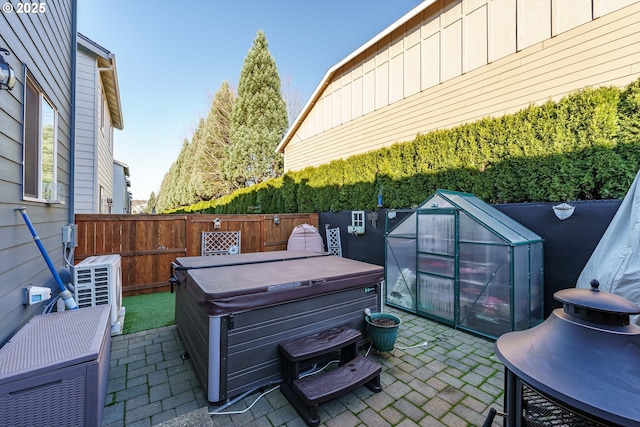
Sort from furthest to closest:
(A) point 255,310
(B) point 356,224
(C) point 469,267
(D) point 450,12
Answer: (B) point 356,224, (D) point 450,12, (C) point 469,267, (A) point 255,310

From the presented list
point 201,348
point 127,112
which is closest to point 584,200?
point 201,348

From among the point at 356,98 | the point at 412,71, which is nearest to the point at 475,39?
the point at 412,71

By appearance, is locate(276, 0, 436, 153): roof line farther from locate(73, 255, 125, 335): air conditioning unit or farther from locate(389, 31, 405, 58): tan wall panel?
locate(73, 255, 125, 335): air conditioning unit

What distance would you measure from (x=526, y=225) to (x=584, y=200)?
2.44 feet

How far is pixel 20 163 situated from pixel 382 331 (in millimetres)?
3557

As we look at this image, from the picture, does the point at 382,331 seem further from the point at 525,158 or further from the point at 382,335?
the point at 525,158

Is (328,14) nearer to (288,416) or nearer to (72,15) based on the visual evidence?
(72,15)

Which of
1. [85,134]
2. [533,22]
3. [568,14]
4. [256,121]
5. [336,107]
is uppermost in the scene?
[256,121]

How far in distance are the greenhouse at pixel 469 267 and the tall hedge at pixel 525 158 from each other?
72cm

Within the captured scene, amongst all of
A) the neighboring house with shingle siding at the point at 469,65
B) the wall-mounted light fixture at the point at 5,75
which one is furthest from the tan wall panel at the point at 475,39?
the wall-mounted light fixture at the point at 5,75

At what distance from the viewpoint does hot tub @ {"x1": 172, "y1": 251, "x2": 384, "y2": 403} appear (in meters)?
2.15

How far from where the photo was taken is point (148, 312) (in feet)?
14.4

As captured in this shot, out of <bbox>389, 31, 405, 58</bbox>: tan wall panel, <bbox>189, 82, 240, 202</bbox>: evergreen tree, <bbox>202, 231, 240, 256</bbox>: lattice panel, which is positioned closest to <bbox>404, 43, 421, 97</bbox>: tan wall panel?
<bbox>389, 31, 405, 58</bbox>: tan wall panel

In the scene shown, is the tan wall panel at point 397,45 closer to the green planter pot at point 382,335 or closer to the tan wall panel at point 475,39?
the tan wall panel at point 475,39
